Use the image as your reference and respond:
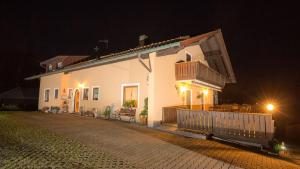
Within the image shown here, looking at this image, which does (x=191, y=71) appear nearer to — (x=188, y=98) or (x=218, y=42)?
(x=188, y=98)

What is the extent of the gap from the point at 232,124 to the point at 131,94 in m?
6.50

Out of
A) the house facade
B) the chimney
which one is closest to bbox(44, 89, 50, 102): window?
the house facade

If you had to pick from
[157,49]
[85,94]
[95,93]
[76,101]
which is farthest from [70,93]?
[157,49]

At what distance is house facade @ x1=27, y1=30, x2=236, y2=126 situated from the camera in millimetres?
11508

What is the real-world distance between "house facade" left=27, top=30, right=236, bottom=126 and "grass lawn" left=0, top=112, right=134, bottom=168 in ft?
17.6

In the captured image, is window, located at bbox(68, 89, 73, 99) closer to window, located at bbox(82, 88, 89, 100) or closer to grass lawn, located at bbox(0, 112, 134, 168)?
window, located at bbox(82, 88, 89, 100)

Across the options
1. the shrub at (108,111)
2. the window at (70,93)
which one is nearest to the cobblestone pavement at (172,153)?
the shrub at (108,111)

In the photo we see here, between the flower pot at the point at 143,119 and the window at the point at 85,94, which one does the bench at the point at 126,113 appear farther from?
the window at the point at 85,94

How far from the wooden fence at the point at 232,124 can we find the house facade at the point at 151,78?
7.13ft

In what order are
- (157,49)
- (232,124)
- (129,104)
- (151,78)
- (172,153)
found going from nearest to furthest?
(172,153) < (232,124) < (157,49) < (151,78) < (129,104)

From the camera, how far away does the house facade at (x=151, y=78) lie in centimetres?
1151

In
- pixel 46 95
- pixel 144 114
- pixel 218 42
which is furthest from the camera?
pixel 46 95

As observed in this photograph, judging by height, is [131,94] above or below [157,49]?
below

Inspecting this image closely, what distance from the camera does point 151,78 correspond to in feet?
37.4
